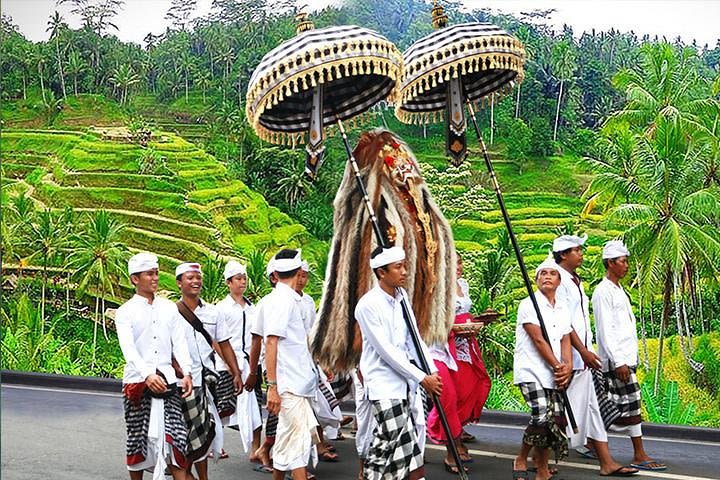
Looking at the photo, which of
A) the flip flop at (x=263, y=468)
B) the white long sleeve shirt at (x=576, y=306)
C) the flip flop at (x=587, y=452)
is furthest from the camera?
the flip flop at (x=587, y=452)

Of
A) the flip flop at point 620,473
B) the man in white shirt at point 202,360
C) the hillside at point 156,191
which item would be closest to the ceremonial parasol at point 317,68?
the man in white shirt at point 202,360

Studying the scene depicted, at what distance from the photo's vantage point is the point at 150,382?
586cm

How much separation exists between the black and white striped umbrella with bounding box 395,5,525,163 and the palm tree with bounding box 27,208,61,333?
1109 centimetres

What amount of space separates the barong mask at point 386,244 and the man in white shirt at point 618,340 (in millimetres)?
1079

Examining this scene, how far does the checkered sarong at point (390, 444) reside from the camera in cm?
549

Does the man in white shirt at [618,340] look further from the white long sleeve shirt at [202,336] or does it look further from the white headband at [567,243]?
the white long sleeve shirt at [202,336]

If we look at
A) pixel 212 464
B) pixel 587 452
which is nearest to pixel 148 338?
pixel 212 464

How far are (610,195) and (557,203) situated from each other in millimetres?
1638

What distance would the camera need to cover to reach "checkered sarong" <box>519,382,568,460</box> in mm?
6559

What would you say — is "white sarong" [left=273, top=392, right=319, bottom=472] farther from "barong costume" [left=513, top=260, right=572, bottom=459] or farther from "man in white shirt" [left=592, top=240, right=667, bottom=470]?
"man in white shirt" [left=592, top=240, right=667, bottom=470]

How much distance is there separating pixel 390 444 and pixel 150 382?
4.76ft

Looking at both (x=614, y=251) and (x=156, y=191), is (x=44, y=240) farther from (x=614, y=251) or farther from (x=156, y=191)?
(x=614, y=251)

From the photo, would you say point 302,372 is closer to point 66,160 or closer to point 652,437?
point 652,437

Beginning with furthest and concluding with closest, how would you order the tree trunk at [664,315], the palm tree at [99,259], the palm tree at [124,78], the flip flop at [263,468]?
1. the palm tree at [124,78]
2. the palm tree at [99,259]
3. the tree trunk at [664,315]
4. the flip flop at [263,468]
